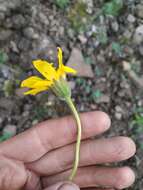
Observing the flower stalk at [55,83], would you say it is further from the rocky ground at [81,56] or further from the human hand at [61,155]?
the rocky ground at [81,56]

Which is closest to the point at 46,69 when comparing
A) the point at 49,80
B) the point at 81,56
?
the point at 49,80

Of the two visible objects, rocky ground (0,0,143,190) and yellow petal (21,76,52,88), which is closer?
yellow petal (21,76,52,88)

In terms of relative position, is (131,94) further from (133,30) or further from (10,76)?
Result: (10,76)

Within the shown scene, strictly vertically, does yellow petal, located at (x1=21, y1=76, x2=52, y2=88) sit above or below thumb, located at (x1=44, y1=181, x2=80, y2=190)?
above

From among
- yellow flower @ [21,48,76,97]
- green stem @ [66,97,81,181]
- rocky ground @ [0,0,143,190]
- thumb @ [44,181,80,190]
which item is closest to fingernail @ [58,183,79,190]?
thumb @ [44,181,80,190]

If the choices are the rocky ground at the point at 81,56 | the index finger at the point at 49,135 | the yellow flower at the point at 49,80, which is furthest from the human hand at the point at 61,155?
the rocky ground at the point at 81,56

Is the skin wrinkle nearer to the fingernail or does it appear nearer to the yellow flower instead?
the fingernail

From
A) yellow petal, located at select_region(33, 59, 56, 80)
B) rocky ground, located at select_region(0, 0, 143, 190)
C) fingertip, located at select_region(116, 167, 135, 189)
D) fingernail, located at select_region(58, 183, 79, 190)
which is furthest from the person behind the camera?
rocky ground, located at select_region(0, 0, 143, 190)

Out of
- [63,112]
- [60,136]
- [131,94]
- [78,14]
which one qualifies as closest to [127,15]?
[78,14]

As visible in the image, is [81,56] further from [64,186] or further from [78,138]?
[64,186]
